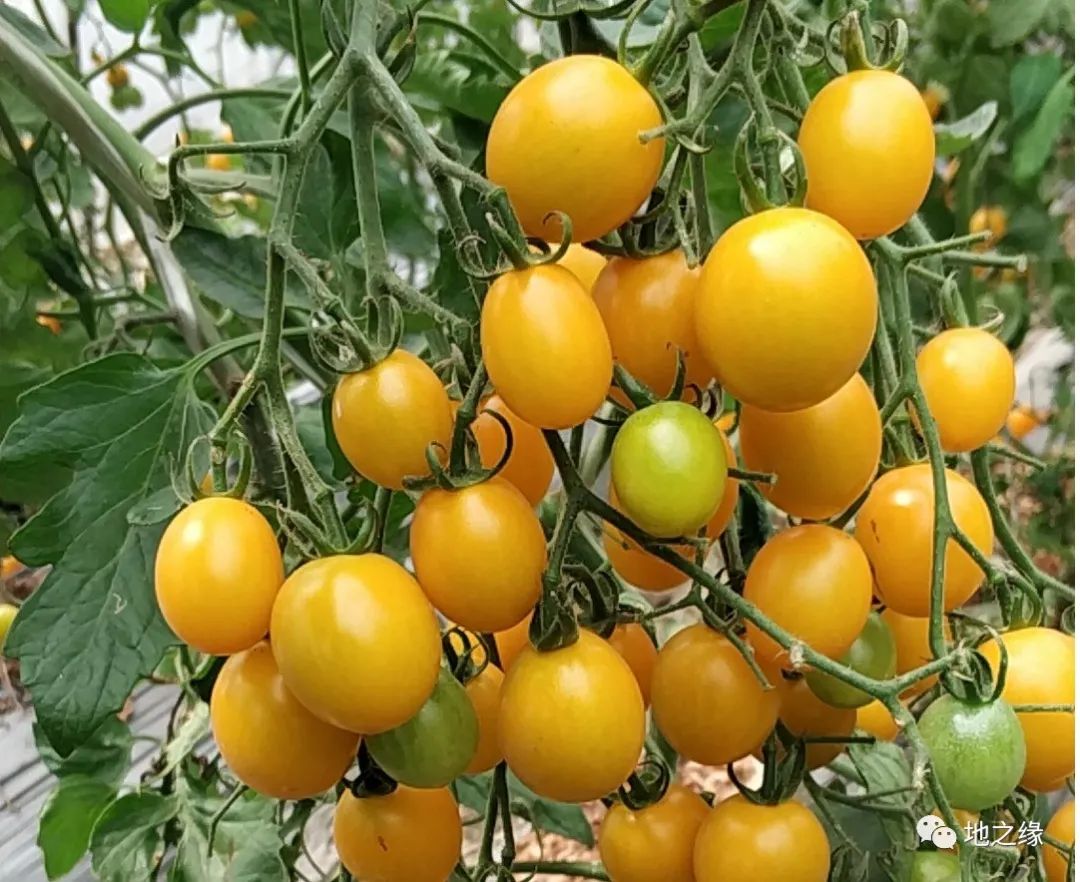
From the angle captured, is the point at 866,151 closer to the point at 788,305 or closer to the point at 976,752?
A: the point at 788,305

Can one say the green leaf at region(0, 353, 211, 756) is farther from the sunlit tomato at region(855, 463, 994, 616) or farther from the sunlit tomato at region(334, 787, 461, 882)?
the sunlit tomato at region(855, 463, 994, 616)

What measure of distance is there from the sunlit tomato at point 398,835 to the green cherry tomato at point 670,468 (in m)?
0.17

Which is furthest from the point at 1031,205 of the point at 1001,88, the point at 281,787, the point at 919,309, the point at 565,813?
the point at 281,787

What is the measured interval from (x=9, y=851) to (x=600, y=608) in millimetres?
704

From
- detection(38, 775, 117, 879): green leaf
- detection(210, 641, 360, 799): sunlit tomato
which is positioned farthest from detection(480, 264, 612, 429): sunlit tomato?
detection(38, 775, 117, 879): green leaf

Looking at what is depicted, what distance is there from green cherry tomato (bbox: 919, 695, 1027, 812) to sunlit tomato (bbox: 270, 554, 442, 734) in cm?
18

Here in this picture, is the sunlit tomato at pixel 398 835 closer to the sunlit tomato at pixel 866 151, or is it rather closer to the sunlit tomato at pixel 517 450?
the sunlit tomato at pixel 517 450

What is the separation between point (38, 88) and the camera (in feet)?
2.03

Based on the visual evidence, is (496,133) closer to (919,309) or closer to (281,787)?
(281,787)

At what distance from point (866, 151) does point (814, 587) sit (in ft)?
0.45

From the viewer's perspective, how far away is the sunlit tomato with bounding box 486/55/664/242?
12.3 inches

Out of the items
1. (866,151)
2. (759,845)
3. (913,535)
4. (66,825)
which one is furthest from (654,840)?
(66,825)

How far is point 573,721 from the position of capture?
35 cm

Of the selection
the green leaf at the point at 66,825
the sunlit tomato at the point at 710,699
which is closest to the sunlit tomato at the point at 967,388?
the sunlit tomato at the point at 710,699
